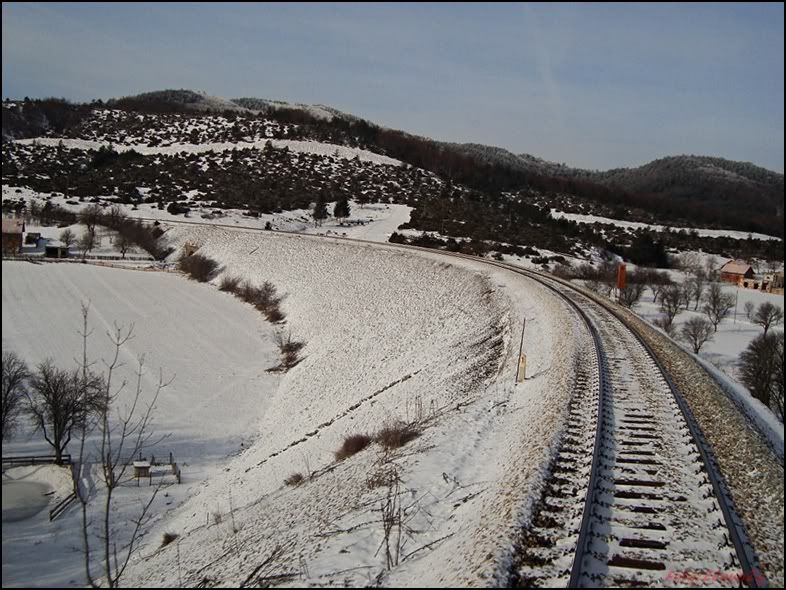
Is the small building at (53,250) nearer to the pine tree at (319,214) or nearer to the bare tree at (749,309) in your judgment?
the bare tree at (749,309)

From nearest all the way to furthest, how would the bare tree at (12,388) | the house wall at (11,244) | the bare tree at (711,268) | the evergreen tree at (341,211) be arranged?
the house wall at (11,244) → the bare tree at (12,388) → the bare tree at (711,268) → the evergreen tree at (341,211)

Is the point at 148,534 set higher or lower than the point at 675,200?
lower

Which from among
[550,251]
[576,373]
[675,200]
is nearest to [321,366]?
[576,373]

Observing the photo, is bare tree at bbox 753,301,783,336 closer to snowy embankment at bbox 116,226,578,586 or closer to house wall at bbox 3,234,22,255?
snowy embankment at bbox 116,226,578,586

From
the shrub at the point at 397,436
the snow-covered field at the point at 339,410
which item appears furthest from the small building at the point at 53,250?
the shrub at the point at 397,436

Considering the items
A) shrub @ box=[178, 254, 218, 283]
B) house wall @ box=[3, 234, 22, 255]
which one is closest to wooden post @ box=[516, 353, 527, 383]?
house wall @ box=[3, 234, 22, 255]

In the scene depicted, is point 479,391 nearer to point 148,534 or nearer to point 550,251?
point 148,534
